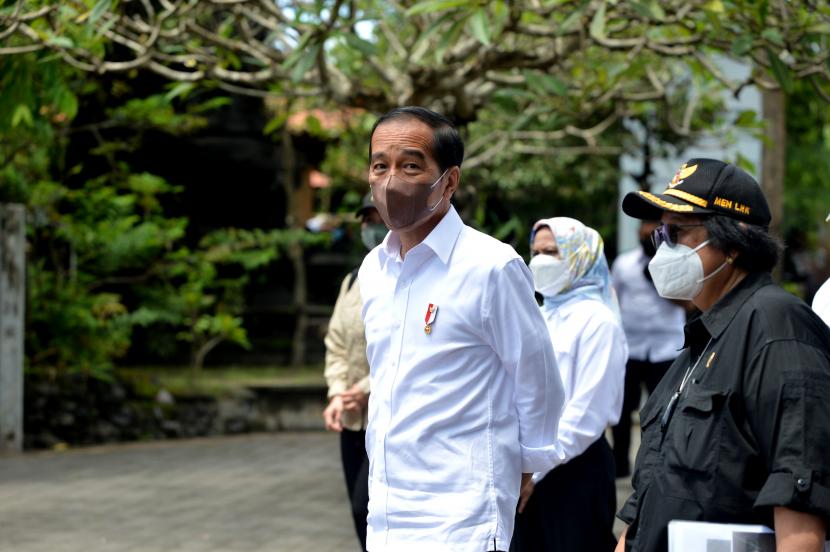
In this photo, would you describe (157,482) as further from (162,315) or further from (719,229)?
(719,229)

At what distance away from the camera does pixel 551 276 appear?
5246 millimetres

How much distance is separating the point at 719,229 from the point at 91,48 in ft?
19.6

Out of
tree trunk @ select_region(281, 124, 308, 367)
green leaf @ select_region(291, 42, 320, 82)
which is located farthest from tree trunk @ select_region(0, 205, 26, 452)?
green leaf @ select_region(291, 42, 320, 82)

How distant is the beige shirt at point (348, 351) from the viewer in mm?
6156

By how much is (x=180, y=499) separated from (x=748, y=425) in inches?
275

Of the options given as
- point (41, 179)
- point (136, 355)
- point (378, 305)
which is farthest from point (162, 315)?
point (378, 305)

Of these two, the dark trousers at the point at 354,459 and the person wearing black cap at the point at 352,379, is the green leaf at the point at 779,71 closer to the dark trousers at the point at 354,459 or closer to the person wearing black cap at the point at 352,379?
the person wearing black cap at the point at 352,379

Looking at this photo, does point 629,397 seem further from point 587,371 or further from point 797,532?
point 797,532

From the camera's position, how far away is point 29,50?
7.50 m

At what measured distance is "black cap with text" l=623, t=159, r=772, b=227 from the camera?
3148mm

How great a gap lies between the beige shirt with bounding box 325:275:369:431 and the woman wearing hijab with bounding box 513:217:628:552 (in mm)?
1224

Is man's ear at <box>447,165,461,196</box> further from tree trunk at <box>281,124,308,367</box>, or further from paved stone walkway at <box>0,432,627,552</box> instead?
tree trunk at <box>281,124,308,367</box>

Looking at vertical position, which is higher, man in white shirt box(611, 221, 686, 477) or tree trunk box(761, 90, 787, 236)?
tree trunk box(761, 90, 787, 236)

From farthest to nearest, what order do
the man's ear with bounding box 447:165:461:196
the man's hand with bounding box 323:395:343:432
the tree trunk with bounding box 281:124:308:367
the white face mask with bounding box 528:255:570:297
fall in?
the tree trunk with bounding box 281:124:308:367, the man's hand with bounding box 323:395:343:432, the white face mask with bounding box 528:255:570:297, the man's ear with bounding box 447:165:461:196
